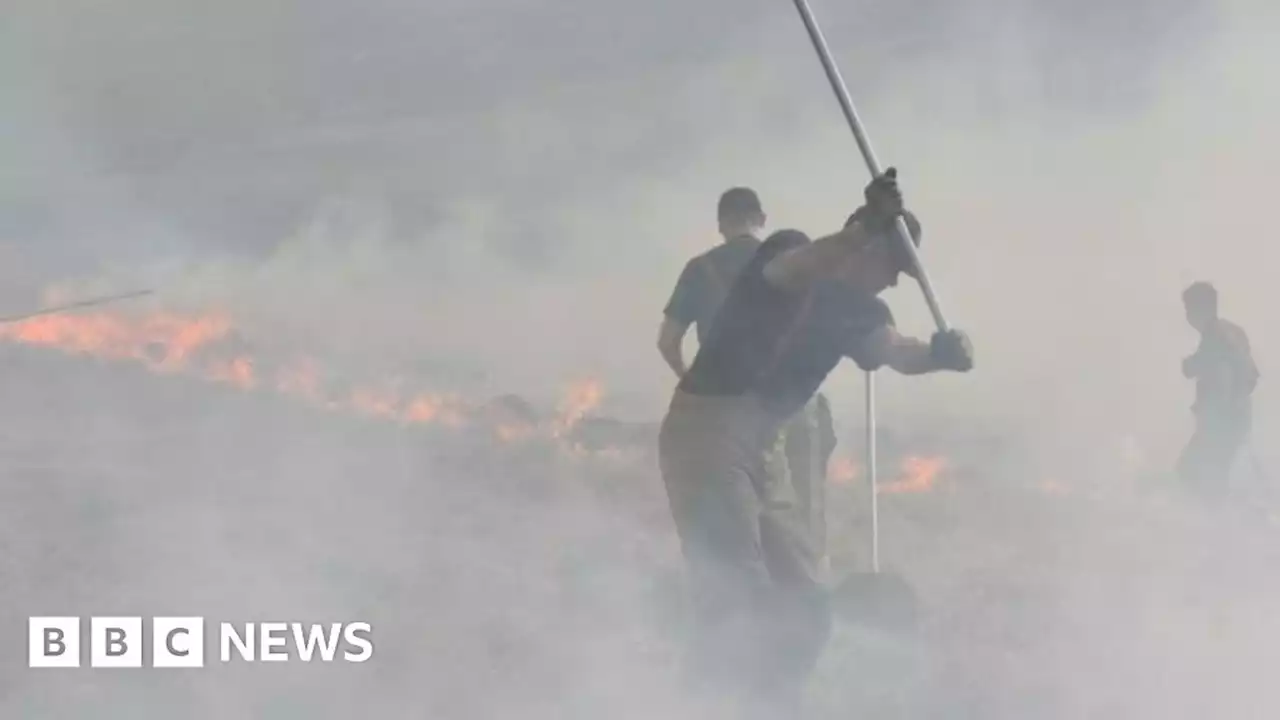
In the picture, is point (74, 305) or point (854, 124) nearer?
point (854, 124)

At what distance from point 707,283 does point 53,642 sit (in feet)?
4.47

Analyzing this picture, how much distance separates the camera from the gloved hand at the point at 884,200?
2.28m

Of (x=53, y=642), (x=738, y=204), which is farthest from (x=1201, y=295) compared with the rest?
(x=53, y=642)

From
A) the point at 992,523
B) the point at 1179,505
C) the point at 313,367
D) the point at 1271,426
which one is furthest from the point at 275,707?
the point at 1271,426

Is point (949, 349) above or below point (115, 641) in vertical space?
above

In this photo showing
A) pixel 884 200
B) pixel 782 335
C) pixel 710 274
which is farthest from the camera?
pixel 710 274

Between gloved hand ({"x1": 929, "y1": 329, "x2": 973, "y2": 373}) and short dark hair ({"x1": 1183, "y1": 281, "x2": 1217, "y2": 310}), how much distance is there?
452mm

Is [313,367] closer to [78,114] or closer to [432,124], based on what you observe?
[432,124]

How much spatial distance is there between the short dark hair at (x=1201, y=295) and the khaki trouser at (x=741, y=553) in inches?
32.4

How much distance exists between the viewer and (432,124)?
2.62 metres

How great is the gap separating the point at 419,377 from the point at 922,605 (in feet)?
3.34

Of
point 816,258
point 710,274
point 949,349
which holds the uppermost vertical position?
Answer: point 710,274

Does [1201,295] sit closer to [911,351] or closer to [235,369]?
[911,351]

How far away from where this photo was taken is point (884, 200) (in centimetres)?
229
